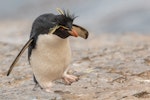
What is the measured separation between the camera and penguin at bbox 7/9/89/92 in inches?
213

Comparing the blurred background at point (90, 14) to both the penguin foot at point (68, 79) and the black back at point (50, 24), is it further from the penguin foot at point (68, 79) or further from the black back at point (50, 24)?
the black back at point (50, 24)

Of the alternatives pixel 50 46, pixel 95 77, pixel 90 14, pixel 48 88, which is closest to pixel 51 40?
pixel 50 46

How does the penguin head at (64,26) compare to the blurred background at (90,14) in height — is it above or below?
below

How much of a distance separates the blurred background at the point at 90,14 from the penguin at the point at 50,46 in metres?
7.08

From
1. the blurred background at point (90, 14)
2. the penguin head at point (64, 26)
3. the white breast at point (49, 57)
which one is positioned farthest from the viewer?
the blurred background at point (90, 14)

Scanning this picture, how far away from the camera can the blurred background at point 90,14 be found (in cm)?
1430

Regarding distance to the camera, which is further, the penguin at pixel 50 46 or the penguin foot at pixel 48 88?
the penguin foot at pixel 48 88

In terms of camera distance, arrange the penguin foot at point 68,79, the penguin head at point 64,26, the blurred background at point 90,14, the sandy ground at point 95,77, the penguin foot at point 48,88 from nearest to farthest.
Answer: the penguin head at point 64,26
the sandy ground at point 95,77
the penguin foot at point 48,88
the penguin foot at point 68,79
the blurred background at point 90,14

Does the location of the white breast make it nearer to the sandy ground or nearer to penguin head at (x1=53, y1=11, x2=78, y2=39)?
penguin head at (x1=53, y1=11, x2=78, y2=39)

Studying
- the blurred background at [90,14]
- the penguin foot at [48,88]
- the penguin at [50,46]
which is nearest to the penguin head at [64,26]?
the penguin at [50,46]

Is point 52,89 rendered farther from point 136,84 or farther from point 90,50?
point 90,50

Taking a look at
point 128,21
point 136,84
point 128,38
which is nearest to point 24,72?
point 136,84

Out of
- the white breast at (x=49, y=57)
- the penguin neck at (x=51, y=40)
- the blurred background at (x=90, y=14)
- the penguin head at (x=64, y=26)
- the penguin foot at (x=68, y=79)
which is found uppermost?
the blurred background at (x=90, y=14)

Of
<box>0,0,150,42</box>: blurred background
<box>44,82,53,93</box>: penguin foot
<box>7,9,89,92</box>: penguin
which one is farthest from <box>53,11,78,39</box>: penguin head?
<box>0,0,150,42</box>: blurred background
